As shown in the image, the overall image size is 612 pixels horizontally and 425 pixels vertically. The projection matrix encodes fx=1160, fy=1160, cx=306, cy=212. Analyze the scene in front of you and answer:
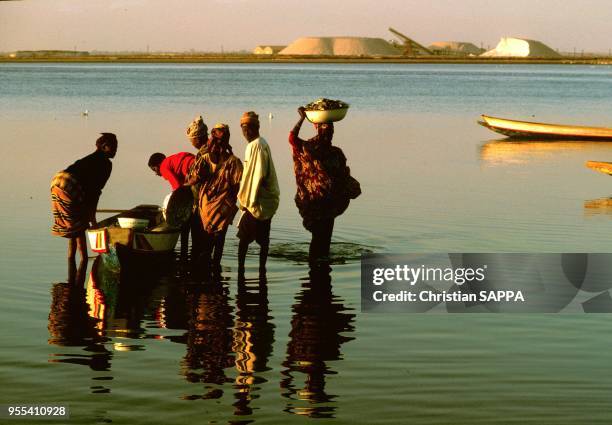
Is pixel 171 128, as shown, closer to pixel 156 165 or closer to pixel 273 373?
pixel 156 165

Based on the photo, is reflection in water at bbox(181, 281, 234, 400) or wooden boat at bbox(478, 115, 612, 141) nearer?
reflection in water at bbox(181, 281, 234, 400)

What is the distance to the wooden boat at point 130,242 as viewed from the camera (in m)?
12.5

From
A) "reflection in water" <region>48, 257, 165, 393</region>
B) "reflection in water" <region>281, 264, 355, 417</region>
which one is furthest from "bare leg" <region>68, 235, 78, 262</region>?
"reflection in water" <region>281, 264, 355, 417</region>

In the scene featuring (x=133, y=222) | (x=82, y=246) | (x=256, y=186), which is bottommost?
(x=82, y=246)

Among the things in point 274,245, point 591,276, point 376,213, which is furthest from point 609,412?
point 376,213

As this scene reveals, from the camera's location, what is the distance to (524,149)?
3447 centimetres

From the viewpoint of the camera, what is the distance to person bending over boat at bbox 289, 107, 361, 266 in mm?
12977

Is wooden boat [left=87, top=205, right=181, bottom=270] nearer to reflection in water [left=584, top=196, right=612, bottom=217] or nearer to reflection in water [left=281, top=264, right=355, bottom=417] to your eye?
reflection in water [left=281, top=264, right=355, bottom=417]

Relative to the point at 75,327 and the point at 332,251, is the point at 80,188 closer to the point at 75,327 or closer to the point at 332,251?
the point at 75,327

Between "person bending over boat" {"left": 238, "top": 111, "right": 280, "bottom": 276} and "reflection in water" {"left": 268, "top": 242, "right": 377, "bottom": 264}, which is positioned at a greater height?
"person bending over boat" {"left": 238, "top": 111, "right": 280, "bottom": 276}

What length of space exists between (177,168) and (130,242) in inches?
38.9

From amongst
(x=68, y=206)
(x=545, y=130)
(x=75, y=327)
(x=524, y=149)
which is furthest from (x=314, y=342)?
(x=545, y=130)

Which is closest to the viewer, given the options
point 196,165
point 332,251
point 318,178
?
point 196,165

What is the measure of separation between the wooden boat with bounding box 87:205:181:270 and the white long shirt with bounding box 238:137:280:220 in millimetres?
1209
